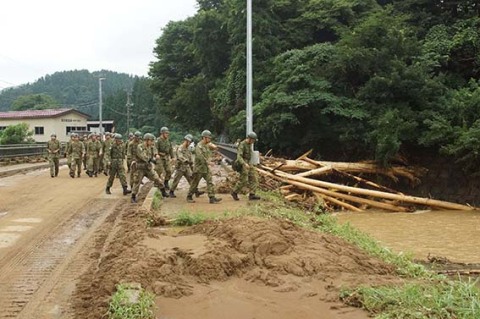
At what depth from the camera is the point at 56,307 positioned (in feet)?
18.5

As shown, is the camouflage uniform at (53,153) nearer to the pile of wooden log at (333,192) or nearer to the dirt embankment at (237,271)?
the pile of wooden log at (333,192)

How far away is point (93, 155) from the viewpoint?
21.2 metres

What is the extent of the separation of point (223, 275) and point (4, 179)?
→ 16245mm

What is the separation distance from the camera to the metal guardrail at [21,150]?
89.6 feet

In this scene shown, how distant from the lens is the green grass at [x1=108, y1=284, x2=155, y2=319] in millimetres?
4734

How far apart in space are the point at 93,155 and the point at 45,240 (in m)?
12.6

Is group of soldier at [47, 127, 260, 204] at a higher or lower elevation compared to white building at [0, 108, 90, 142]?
lower

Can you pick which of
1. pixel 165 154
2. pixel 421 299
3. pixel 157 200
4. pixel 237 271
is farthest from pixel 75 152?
pixel 421 299

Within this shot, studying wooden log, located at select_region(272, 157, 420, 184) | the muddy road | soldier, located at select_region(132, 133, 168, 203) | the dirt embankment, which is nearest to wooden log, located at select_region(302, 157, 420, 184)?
wooden log, located at select_region(272, 157, 420, 184)

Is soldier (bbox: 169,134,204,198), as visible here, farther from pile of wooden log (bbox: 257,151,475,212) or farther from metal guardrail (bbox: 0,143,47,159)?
metal guardrail (bbox: 0,143,47,159)

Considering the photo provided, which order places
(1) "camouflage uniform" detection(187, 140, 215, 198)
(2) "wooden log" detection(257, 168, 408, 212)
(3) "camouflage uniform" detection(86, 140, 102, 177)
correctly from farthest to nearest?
(3) "camouflage uniform" detection(86, 140, 102, 177) → (2) "wooden log" detection(257, 168, 408, 212) → (1) "camouflage uniform" detection(187, 140, 215, 198)

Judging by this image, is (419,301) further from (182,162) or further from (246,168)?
(182,162)

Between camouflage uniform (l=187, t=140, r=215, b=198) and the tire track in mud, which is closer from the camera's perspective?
the tire track in mud

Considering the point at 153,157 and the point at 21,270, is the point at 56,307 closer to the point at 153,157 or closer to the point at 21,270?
the point at 21,270
